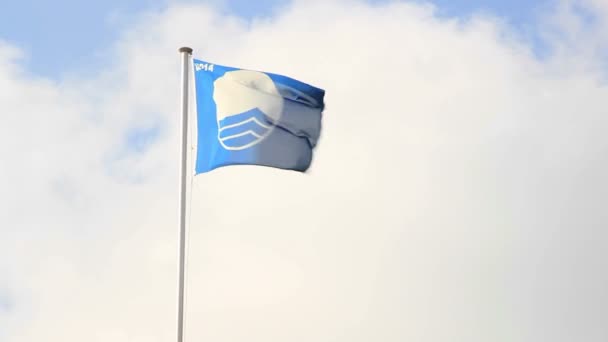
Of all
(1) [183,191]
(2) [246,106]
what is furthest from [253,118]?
(1) [183,191]

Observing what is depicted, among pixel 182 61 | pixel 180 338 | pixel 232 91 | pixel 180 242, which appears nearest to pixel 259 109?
pixel 232 91

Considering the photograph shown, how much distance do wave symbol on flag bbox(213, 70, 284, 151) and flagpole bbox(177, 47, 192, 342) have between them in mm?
1064

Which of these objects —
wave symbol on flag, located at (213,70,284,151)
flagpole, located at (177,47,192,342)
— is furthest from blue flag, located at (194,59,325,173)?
flagpole, located at (177,47,192,342)

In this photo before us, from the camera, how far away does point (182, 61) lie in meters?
28.7

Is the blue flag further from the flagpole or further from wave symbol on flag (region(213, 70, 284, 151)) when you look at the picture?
the flagpole

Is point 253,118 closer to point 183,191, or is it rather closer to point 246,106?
point 246,106

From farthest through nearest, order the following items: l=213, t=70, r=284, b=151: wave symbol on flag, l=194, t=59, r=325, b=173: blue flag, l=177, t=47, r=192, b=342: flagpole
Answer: l=213, t=70, r=284, b=151: wave symbol on flag < l=194, t=59, r=325, b=173: blue flag < l=177, t=47, r=192, b=342: flagpole

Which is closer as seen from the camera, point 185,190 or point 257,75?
point 185,190

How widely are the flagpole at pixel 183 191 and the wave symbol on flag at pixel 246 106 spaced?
1064 mm

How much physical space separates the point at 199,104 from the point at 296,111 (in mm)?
3109

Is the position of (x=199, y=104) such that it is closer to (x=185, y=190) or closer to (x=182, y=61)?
(x=182, y=61)

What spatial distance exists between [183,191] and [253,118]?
3.49 m

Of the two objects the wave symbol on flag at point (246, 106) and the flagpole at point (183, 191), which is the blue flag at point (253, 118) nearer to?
the wave symbol on flag at point (246, 106)

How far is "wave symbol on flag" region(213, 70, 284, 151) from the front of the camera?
93.9 feet
